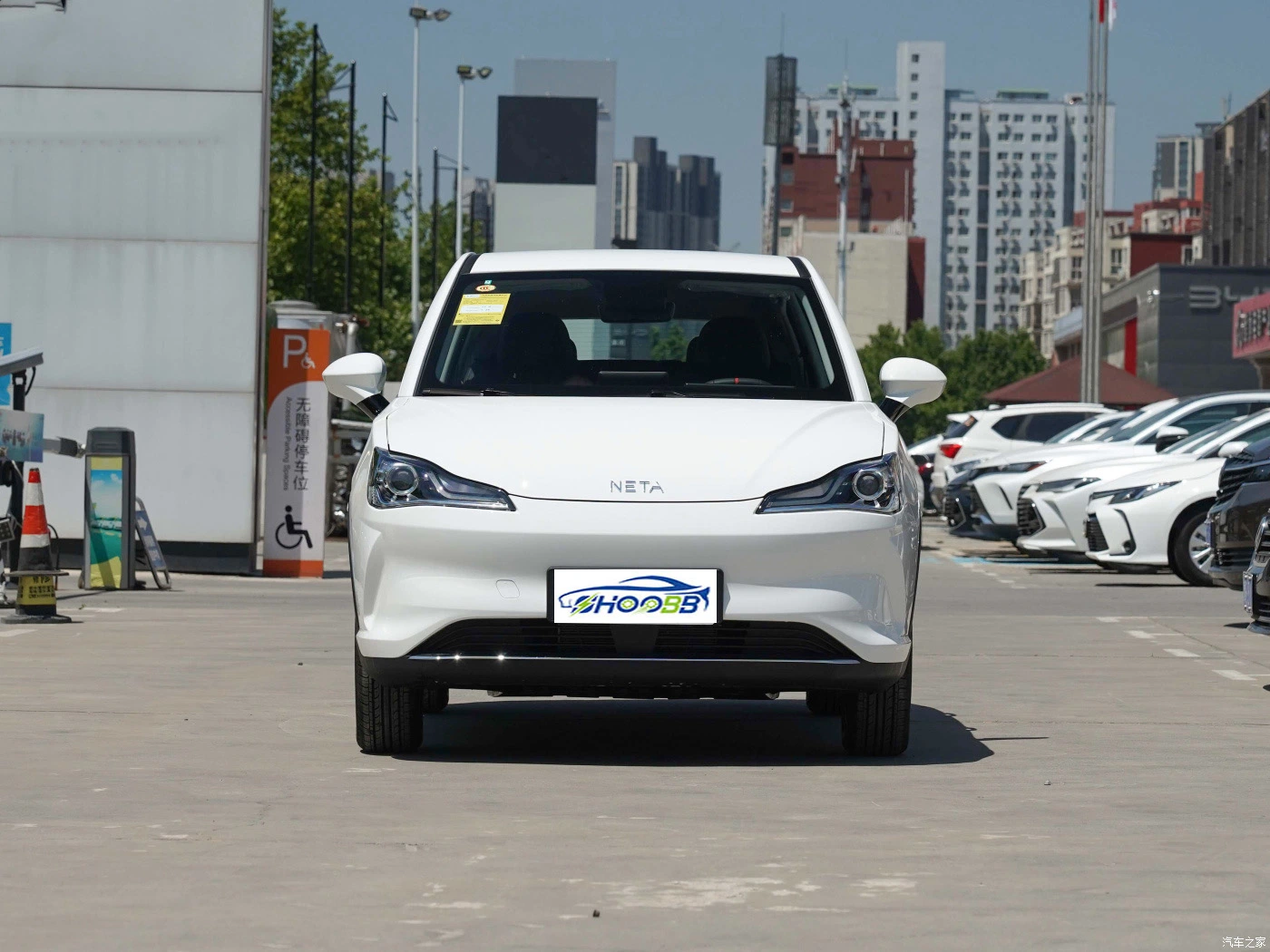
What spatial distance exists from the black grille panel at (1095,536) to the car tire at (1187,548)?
0.58 m

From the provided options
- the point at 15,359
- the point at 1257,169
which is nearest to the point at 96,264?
the point at 15,359

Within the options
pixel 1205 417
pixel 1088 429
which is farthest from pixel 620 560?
pixel 1088 429

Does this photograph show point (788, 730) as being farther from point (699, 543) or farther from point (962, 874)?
point (962, 874)

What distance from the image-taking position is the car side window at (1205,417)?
22.9m

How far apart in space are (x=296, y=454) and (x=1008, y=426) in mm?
12961

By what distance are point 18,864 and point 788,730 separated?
3644 mm

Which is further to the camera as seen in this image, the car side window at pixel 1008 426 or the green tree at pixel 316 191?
the green tree at pixel 316 191

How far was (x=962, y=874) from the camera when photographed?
204 inches

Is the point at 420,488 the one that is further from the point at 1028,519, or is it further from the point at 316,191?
the point at 316,191

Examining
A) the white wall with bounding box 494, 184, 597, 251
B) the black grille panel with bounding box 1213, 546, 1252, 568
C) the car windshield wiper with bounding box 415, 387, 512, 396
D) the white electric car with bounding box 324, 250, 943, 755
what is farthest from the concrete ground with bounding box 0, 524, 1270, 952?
the white wall with bounding box 494, 184, 597, 251

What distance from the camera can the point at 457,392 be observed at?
759 cm

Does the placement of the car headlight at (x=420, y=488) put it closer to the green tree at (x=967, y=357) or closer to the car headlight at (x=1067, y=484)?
the car headlight at (x=1067, y=484)

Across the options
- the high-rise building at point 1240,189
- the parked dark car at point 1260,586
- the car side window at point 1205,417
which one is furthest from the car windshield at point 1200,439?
the high-rise building at point 1240,189

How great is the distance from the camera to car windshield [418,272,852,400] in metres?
7.67
